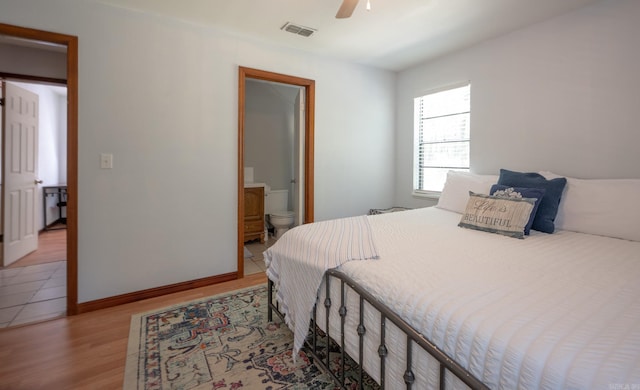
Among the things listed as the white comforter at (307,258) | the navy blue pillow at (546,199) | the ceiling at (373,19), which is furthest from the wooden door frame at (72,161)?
the navy blue pillow at (546,199)

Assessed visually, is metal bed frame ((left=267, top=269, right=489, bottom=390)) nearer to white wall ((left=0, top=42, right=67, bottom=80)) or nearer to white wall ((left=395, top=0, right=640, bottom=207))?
white wall ((left=395, top=0, right=640, bottom=207))

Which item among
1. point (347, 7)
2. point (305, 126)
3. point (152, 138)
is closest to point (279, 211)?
point (305, 126)

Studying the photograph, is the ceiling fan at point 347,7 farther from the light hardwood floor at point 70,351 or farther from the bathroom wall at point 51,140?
the bathroom wall at point 51,140

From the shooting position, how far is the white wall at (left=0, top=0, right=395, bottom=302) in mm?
2250

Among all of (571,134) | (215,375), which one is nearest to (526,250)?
(571,134)

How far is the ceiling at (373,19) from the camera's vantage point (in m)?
2.27

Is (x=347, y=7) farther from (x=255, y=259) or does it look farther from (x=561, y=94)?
(x=255, y=259)

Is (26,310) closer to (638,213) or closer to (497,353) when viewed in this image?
(497,353)

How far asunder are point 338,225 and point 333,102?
6.28ft

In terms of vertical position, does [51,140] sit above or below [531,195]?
above

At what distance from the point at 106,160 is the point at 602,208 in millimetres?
3626

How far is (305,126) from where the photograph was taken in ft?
11.0

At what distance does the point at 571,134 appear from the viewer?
93.8 inches

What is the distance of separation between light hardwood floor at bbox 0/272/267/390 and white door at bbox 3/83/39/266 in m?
1.90
